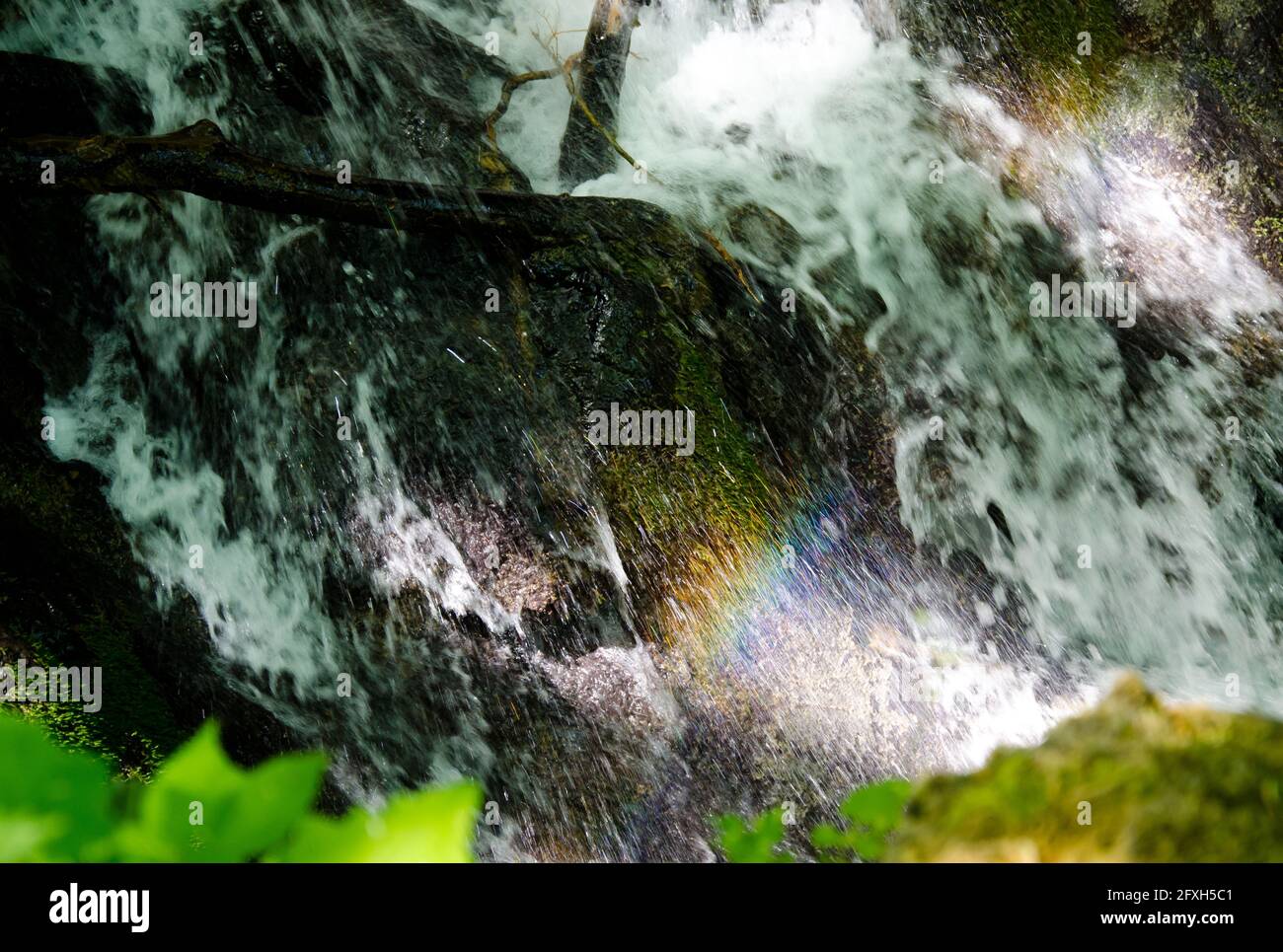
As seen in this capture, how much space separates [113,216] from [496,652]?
128 inches

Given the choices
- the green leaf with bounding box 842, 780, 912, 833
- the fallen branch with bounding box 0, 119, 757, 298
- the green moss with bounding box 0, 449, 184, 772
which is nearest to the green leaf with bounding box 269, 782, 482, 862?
the green leaf with bounding box 842, 780, 912, 833

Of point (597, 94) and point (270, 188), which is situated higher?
point (597, 94)

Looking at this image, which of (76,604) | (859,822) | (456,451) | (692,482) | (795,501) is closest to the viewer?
(859,822)

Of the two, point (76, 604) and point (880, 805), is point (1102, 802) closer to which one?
point (880, 805)

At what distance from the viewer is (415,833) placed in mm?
660

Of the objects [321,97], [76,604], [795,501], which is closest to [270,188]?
[321,97]

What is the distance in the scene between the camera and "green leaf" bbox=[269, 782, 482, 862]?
66cm

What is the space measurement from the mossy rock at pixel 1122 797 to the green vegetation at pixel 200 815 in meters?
0.83

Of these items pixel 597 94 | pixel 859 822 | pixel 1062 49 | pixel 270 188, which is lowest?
pixel 859 822

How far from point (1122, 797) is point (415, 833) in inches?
41.9

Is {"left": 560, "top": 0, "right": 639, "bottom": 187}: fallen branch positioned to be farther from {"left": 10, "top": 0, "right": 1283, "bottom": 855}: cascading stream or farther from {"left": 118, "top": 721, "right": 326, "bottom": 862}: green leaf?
{"left": 118, "top": 721, "right": 326, "bottom": 862}: green leaf
